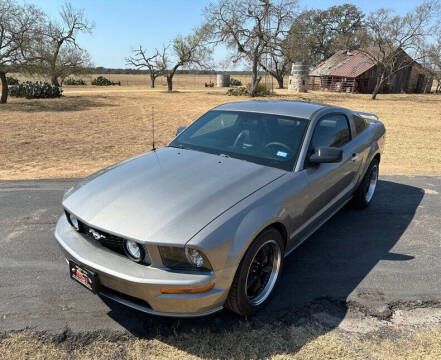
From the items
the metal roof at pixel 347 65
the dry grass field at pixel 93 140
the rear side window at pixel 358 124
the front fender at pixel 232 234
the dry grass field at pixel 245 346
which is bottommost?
the dry grass field at pixel 93 140

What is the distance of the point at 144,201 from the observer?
2561 mm

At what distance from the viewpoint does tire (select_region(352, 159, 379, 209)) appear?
4.68 m

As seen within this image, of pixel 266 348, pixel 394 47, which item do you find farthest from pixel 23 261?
pixel 394 47

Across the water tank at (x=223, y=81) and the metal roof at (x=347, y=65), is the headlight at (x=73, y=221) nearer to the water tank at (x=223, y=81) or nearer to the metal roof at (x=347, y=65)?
the metal roof at (x=347, y=65)

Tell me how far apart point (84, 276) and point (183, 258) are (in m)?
0.77

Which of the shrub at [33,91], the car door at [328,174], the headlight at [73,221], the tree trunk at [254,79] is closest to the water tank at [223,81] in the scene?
the tree trunk at [254,79]

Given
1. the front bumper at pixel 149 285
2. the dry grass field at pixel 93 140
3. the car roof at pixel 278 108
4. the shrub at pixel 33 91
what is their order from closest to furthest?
the front bumper at pixel 149 285, the car roof at pixel 278 108, the dry grass field at pixel 93 140, the shrub at pixel 33 91

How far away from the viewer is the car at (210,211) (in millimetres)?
2242

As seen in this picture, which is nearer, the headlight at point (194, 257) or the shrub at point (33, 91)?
the headlight at point (194, 257)

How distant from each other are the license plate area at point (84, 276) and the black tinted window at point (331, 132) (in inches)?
88.6

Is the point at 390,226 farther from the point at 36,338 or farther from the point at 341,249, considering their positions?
the point at 36,338

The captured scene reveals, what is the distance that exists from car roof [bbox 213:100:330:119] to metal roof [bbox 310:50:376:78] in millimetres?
39422

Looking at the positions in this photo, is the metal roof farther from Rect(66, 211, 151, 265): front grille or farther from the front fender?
Rect(66, 211, 151, 265): front grille

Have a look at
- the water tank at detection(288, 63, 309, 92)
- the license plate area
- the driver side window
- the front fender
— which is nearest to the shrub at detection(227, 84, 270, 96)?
the water tank at detection(288, 63, 309, 92)
